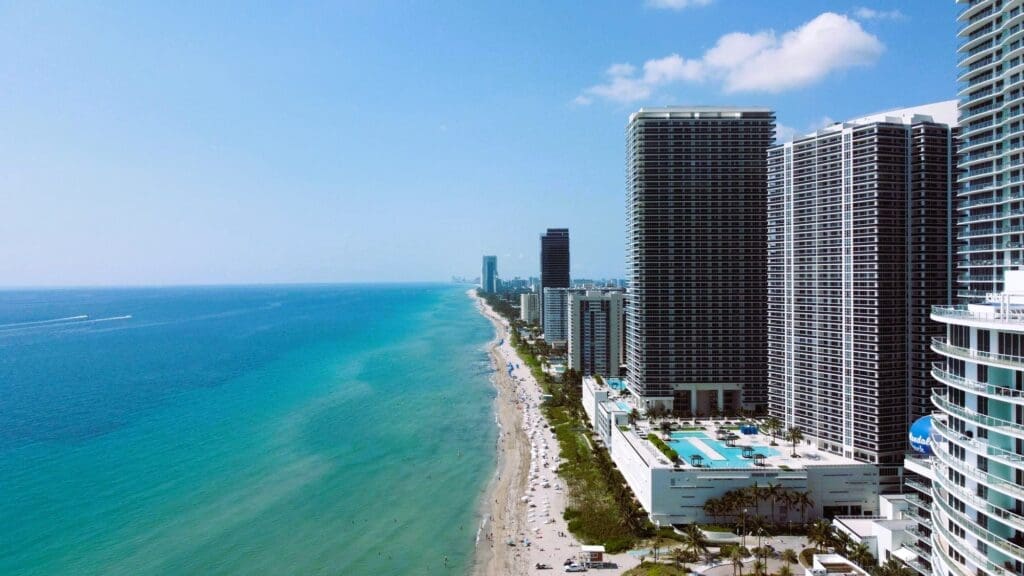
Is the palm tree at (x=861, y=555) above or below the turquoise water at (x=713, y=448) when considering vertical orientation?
below

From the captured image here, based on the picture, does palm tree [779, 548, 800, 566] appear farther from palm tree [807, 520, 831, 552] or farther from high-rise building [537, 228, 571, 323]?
high-rise building [537, 228, 571, 323]

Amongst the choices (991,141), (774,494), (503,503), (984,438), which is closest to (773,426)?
(774,494)

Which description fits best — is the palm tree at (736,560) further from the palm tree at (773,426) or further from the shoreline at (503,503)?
the palm tree at (773,426)

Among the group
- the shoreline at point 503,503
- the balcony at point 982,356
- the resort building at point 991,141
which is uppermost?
the resort building at point 991,141

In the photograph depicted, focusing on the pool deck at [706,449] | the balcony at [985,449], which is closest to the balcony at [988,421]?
the balcony at [985,449]

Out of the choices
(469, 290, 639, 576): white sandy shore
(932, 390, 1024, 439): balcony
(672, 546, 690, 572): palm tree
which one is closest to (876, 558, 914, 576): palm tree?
(672, 546, 690, 572): palm tree

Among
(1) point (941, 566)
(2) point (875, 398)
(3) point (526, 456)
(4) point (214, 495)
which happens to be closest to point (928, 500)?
(1) point (941, 566)
